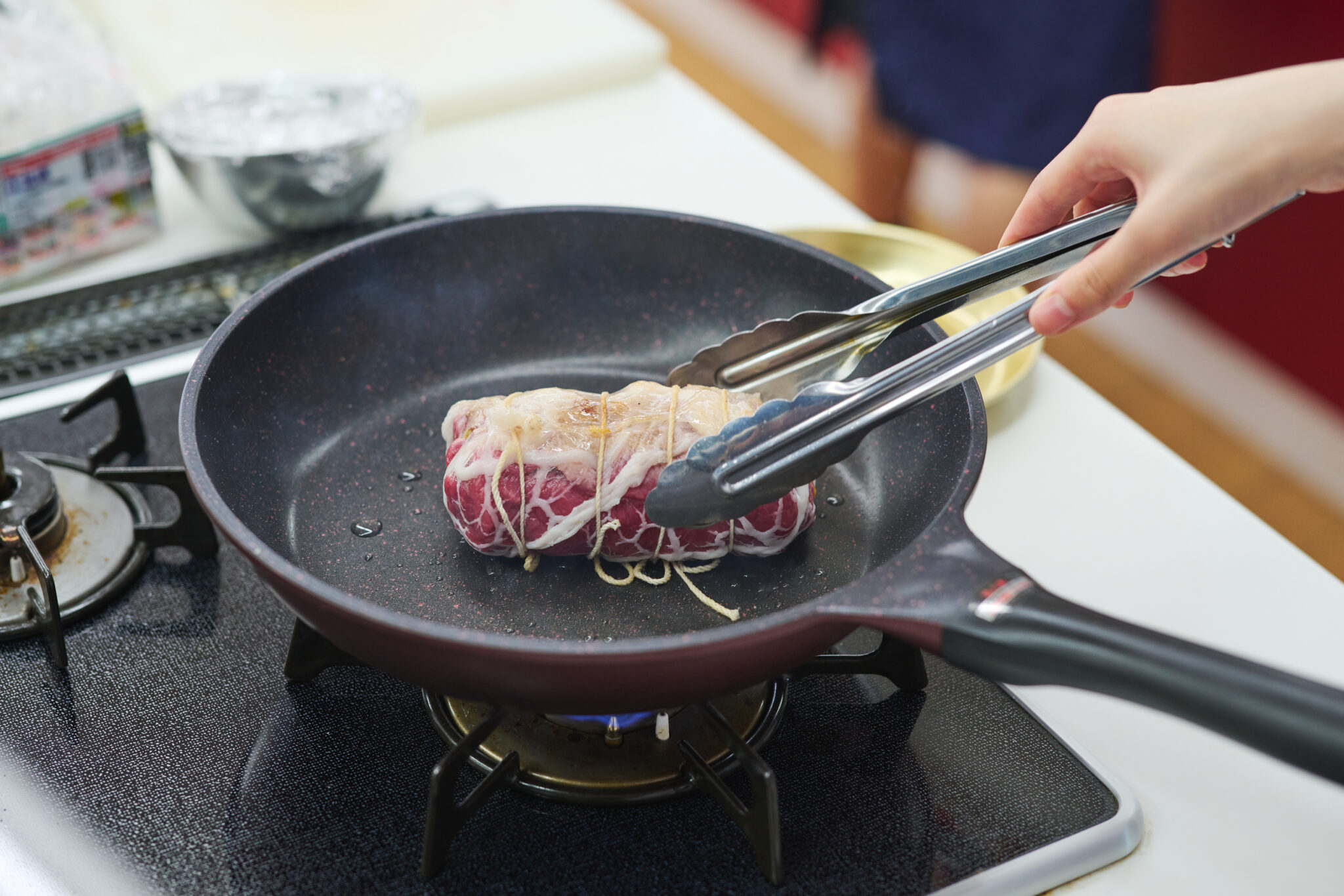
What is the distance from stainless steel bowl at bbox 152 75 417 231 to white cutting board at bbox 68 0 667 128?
0.74 feet

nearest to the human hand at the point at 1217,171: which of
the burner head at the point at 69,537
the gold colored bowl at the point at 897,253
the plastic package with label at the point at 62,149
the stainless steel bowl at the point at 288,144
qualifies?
the gold colored bowl at the point at 897,253

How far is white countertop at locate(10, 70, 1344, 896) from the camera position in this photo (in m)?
A: 0.78

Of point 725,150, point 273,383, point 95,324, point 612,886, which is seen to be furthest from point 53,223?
point 612,886

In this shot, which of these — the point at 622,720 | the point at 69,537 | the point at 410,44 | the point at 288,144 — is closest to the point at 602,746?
the point at 622,720

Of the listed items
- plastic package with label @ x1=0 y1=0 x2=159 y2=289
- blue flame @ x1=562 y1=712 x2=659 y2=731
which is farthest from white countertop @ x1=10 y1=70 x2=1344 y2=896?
blue flame @ x1=562 y1=712 x2=659 y2=731

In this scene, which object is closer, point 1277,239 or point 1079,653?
point 1079,653

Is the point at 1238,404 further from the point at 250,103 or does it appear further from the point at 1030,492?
the point at 250,103

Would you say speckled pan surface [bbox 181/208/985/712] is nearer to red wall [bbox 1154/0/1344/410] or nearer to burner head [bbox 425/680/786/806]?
burner head [bbox 425/680/786/806]

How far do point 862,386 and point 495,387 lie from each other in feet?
1.67

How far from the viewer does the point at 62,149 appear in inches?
48.5

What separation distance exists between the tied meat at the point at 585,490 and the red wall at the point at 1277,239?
1685mm

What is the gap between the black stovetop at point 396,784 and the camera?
0.73m

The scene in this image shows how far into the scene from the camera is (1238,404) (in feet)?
8.19

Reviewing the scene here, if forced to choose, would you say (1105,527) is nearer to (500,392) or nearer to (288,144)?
(500,392)
